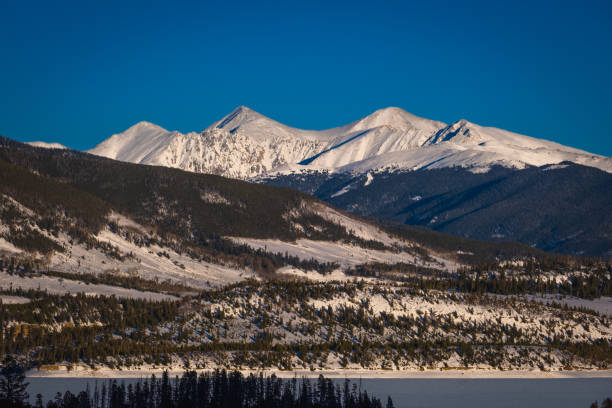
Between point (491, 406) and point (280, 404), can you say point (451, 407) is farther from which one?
point (280, 404)

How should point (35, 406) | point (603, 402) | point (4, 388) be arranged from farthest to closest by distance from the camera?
point (603, 402) → point (35, 406) → point (4, 388)

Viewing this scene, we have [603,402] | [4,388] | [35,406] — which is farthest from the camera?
[603,402]

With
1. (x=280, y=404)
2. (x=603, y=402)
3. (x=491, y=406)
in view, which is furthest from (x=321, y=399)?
(x=603, y=402)

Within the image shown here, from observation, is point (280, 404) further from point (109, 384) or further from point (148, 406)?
point (109, 384)

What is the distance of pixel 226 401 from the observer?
603 ft

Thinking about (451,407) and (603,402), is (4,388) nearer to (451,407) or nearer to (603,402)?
(451,407)

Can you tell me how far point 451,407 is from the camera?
198000mm

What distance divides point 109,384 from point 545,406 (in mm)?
79099

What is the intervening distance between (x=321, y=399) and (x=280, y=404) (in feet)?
23.7

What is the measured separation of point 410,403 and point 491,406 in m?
14.9

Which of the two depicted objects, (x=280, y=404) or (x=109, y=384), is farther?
(x=109, y=384)

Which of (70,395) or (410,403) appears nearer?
(70,395)

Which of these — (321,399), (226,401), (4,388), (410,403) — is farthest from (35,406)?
(410,403)

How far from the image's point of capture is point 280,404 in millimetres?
182000
